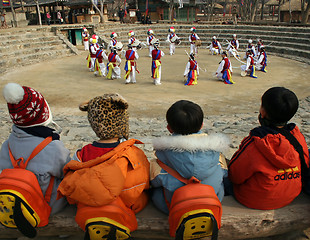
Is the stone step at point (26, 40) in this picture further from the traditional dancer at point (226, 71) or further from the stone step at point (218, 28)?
the traditional dancer at point (226, 71)

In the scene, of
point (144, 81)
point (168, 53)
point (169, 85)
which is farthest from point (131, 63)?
point (168, 53)

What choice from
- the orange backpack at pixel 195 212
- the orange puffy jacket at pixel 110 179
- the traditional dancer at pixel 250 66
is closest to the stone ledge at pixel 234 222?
the orange puffy jacket at pixel 110 179

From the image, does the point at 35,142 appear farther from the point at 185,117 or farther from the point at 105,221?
the point at 185,117

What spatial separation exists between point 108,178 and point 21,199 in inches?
23.2

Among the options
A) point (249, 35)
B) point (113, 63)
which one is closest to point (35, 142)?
point (113, 63)

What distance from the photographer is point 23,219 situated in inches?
66.7

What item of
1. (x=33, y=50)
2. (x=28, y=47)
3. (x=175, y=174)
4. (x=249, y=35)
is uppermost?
(x=175, y=174)

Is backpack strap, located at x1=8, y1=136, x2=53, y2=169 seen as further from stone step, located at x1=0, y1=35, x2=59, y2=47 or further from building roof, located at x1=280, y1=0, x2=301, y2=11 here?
building roof, located at x1=280, y1=0, x2=301, y2=11

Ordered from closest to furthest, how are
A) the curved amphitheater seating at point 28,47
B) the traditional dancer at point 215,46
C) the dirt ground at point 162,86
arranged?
1. the dirt ground at point 162,86
2. the curved amphitheater seating at point 28,47
3. the traditional dancer at point 215,46

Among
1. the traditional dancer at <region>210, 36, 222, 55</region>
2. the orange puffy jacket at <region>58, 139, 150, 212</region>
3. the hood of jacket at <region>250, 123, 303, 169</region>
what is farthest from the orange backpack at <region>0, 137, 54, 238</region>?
the traditional dancer at <region>210, 36, 222, 55</region>

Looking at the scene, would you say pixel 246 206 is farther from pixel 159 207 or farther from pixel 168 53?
pixel 168 53

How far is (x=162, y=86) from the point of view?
927 centimetres

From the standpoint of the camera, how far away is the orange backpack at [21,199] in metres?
1.67

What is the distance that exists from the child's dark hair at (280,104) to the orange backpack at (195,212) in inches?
27.6
